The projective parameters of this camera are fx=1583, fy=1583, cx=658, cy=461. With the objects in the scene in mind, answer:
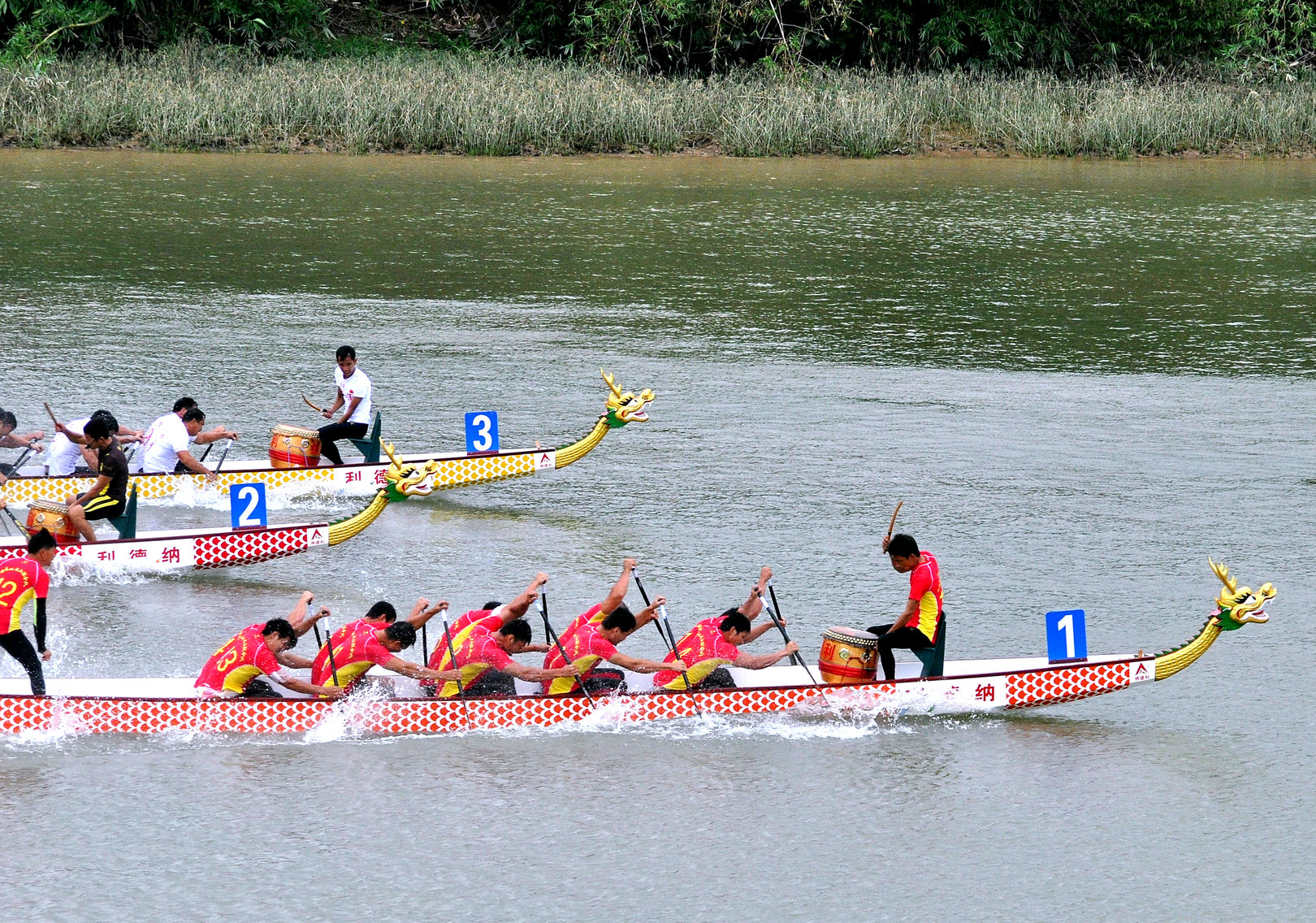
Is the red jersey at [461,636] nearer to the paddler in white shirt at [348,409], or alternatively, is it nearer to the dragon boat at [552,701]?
the dragon boat at [552,701]

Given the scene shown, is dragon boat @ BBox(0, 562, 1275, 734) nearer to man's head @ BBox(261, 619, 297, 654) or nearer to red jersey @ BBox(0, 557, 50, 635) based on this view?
man's head @ BBox(261, 619, 297, 654)

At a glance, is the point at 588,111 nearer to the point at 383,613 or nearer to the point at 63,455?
the point at 63,455

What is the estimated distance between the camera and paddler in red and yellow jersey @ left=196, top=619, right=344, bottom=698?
30.7ft

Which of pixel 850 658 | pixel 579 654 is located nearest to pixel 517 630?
pixel 579 654

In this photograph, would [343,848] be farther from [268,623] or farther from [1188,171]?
[1188,171]

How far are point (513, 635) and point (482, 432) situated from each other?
4.64 metres

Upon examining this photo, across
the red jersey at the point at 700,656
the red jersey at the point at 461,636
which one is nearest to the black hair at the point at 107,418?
the red jersey at the point at 461,636

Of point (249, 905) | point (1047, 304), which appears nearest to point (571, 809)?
point (249, 905)

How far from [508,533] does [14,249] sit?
14.1 meters

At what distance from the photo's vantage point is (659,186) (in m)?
31.0

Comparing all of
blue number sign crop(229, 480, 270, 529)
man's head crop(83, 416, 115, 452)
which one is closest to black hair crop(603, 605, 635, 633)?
blue number sign crop(229, 480, 270, 529)

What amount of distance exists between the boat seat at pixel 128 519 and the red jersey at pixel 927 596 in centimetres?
610

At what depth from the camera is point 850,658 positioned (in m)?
9.88

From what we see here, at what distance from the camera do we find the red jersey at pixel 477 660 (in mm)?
9672
